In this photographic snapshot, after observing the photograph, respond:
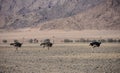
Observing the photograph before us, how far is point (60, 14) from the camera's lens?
398 feet

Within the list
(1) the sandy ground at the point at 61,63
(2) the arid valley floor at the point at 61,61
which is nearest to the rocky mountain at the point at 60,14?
(2) the arid valley floor at the point at 61,61

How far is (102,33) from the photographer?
9481 cm

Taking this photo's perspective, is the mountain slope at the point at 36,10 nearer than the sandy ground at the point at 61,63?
No

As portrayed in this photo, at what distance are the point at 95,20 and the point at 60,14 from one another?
1870 centimetres

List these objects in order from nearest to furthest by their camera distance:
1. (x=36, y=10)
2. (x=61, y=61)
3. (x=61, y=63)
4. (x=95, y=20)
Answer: (x=61, y=63), (x=61, y=61), (x=95, y=20), (x=36, y=10)

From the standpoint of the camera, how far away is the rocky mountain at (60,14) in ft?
346

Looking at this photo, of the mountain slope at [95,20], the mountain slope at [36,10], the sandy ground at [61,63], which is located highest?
the mountain slope at [36,10]

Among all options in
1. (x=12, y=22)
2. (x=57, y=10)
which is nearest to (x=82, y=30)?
(x=57, y=10)

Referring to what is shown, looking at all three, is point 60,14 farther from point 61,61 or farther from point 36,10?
point 61,61

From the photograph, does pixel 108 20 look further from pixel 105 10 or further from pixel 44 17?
Answer: pixel 44 17

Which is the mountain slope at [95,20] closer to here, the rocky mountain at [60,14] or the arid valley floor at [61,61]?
the rocky mountain at [60,14]

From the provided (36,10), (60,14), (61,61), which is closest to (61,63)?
(61,61)

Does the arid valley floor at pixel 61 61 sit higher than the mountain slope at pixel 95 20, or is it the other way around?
the mountain slope at pixel 95 20

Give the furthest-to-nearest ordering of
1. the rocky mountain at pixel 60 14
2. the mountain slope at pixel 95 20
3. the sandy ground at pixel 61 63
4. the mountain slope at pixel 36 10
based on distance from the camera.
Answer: the mountain slope at pixel 36 10, the rocky mountain at pixel 60 14, the mountain slope at pixel 95 20, the sandy ground at pixel 61 63
